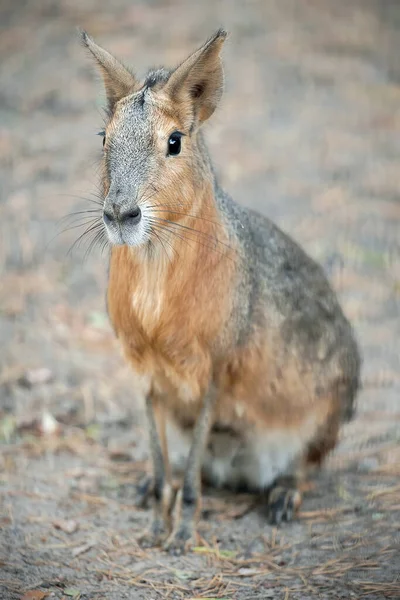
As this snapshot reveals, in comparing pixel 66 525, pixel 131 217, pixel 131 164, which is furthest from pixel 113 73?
pixel 66 525

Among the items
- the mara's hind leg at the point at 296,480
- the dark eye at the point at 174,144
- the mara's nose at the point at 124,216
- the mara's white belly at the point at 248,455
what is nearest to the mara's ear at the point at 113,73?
the dark eye at the point at 174,144

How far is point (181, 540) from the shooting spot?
4.43 meters

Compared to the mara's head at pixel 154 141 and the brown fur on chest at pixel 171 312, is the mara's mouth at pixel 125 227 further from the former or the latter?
the brown fur on chest at pixel 171 312

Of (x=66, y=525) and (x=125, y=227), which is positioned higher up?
(x=125, y=227)

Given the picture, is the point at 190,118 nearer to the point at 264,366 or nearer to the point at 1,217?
the point at 264,366

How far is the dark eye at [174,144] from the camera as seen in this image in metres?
3.91

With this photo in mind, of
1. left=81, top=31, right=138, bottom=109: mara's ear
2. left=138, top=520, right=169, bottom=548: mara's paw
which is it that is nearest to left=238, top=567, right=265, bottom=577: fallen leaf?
left=138, top=520, right=169, bottom=548: mara's paw

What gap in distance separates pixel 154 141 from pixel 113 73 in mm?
493

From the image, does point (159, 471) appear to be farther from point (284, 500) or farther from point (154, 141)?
point (154, 141)

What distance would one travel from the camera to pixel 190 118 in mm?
4051

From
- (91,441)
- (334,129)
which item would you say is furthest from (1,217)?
(334,129)

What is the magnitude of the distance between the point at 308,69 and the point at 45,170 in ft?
11.1

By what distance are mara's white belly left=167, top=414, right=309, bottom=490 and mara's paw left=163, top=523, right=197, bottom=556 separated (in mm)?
528

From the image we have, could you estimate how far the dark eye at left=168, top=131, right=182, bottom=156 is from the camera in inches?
154
